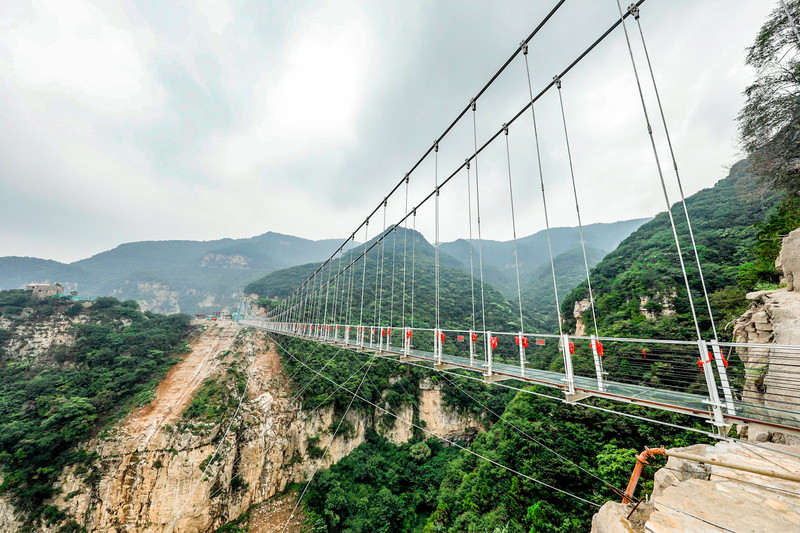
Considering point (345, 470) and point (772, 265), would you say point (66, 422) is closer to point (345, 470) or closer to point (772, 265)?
point (345, 470)

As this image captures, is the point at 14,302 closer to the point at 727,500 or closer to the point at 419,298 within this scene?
the point at 419,298

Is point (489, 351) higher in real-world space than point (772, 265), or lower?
lower

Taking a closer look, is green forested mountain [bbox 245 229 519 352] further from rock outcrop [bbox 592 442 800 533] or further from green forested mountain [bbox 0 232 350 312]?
green forested mountain [bbox 0 232 350 312]

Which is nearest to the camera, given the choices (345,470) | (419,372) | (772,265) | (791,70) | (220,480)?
(791,70)

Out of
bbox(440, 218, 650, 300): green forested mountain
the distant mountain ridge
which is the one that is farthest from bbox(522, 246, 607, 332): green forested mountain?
bbox(440, 218, 650, 300): green forested mountain

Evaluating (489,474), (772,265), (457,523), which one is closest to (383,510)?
(457,523)

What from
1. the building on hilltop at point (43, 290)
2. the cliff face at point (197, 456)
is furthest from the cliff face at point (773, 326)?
the building on hilltop at point (43, 290)
